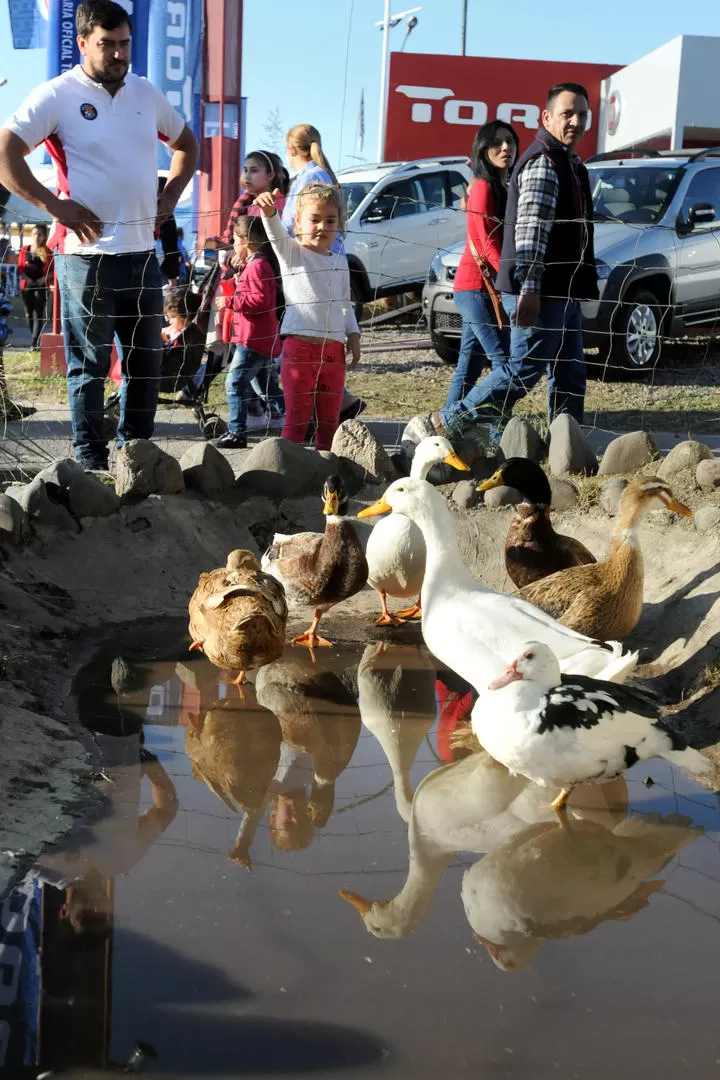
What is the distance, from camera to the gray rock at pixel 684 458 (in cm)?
623

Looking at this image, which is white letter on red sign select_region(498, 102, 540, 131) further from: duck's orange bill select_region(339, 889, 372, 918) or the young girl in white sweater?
duck's orange bill select_region(339, 889, 372, 918)

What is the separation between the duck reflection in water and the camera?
303 centimetres

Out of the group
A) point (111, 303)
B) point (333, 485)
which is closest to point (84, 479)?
point (111, 303)

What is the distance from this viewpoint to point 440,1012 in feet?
8.57

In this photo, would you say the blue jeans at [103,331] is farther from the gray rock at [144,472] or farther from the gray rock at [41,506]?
the gray rock at [41,506]

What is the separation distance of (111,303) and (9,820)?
3522 mm

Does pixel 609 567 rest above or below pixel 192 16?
below

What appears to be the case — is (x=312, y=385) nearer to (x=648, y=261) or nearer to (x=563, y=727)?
(x=563, y=727)

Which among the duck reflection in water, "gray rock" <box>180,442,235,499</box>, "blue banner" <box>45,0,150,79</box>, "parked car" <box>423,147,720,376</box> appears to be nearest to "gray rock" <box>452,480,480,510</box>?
"gray rock" <box>180,442,235,499</box>

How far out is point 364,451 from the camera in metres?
6.88

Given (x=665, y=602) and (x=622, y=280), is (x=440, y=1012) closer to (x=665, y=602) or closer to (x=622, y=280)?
(x=665, y=602)

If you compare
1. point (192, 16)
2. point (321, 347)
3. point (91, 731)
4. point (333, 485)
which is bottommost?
point (91, 731)

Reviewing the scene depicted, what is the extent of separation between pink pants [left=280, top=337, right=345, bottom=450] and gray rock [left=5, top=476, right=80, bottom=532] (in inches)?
67.3

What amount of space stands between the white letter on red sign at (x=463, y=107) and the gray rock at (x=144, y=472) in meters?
17.7
